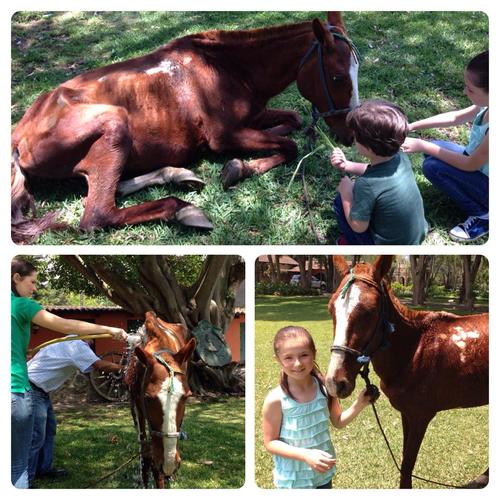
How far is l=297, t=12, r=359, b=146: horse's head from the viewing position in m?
4.13

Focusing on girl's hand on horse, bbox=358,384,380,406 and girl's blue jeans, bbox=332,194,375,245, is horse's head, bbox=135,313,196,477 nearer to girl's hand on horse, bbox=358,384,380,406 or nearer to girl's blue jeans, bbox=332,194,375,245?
girl's hand on horse, bbox=358,384,380,406

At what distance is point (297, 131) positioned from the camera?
15.4 ft

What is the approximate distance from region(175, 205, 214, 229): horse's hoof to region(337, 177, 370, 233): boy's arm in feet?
3.12

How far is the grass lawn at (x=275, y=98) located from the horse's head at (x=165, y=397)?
0.84m

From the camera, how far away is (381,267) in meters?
3.12

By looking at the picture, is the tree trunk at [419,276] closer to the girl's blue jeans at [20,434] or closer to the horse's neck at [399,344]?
the horse's neck at [399,344]

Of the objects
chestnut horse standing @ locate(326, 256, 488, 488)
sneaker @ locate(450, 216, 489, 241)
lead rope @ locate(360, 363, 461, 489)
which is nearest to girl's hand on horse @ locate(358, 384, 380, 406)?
lead rope @ locate(360, 363, 461, 489)

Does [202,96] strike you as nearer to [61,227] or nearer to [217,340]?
[61,227]

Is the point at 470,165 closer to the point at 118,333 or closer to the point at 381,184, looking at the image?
the point at 381,184

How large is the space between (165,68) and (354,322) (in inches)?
88.5

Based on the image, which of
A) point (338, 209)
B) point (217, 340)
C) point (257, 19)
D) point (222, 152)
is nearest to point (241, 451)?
point (217, 340)

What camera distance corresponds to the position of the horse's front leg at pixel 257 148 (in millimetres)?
4238

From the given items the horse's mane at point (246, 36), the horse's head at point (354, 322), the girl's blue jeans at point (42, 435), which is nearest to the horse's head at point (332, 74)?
the horse's mane at point (246, 36)

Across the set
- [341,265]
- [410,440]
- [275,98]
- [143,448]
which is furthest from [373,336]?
[275,98]
